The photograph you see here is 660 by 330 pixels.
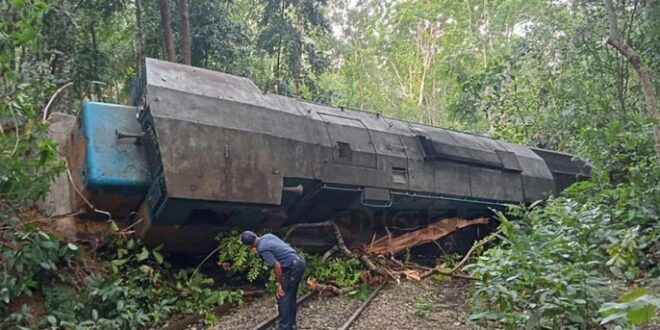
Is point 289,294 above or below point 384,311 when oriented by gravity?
above

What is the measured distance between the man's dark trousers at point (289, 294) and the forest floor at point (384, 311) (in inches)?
24.5

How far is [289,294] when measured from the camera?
18.5ft

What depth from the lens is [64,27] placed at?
471 inches

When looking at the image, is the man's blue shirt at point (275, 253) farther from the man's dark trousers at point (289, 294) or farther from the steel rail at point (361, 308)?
the steel rail at point (361, 308)

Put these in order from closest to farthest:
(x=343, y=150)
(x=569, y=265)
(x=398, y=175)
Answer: (x=569, y=265), (x=343, y=150), (x=398, y=175)

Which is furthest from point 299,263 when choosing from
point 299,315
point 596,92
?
point 596,92

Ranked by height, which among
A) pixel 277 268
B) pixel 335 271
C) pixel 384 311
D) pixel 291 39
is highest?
pixel 291 39

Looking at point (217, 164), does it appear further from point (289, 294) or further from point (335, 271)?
point (335, 271)

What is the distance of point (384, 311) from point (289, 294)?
1.83m

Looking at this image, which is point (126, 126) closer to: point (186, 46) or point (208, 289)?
point (208, 289)

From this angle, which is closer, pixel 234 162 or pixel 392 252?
pixel 234 162

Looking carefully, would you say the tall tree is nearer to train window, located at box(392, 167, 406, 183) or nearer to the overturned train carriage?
the overturned train carriage

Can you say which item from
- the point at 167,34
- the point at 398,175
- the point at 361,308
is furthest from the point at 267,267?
the point at 167,34

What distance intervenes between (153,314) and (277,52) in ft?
38.7
